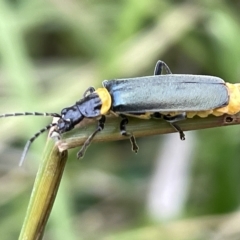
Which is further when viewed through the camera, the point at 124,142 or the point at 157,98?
the point at 124,142

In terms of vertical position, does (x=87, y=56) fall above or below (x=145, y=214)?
above

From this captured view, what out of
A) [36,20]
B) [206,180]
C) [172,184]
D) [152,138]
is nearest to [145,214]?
[172,184]

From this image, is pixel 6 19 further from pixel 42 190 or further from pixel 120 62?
pixel 42 190

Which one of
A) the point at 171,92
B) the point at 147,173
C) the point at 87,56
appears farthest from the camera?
the point at 87,56

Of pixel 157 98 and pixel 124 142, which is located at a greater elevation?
pixel 124 142

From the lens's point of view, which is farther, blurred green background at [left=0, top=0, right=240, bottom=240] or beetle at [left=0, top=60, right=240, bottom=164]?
blurred green background at [left=0, top=0, right=240, bottom=240]

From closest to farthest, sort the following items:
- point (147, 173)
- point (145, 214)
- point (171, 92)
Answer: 1. point (171, 92)
2. point (145, 214)
3. point (147, 173)

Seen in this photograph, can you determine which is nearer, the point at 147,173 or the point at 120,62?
the point at 120,62

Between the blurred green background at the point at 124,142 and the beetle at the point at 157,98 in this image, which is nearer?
the beetle at the point at 157,98
